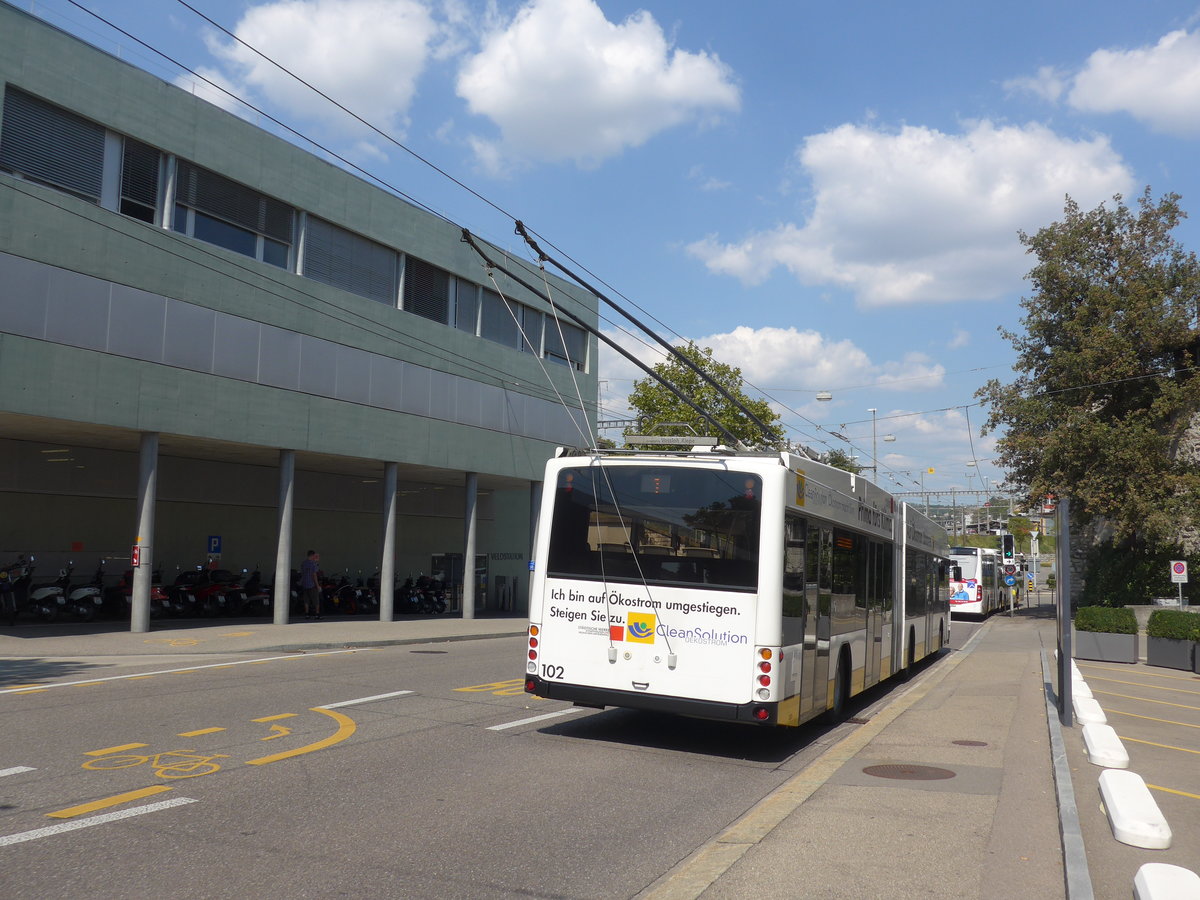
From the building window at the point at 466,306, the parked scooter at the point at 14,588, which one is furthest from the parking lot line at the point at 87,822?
the building window at the point at 466,306

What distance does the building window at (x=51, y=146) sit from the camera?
18703 millimetres

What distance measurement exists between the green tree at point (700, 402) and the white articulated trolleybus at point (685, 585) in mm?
32995

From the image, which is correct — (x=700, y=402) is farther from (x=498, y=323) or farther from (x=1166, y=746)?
(x=1166, y=746)

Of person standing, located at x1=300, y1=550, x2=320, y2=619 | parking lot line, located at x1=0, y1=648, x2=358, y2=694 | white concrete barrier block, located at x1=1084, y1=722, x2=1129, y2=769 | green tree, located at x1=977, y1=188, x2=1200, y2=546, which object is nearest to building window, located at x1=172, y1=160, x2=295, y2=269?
person standing, located at x1=300, y1=550, x2=320, y2=619

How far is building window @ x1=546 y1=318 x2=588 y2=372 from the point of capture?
36.1 metres

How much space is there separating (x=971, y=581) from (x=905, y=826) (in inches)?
1597

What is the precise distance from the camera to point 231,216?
2334 cm

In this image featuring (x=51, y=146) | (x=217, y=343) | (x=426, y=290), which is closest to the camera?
(x=51, y=146)

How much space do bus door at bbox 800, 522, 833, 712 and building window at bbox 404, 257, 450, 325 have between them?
66.0ft

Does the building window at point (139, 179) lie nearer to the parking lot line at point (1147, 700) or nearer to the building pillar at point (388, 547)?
the building pillar at point (388, 547)

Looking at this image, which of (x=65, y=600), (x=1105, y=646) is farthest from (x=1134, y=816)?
(x=65, y=600)

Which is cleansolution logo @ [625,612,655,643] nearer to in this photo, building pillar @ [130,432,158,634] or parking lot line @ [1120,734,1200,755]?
parking lot line @ [1120,734,1200,755]

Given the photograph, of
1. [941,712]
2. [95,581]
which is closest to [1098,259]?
[941,712]

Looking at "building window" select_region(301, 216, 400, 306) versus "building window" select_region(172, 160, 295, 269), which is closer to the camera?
"building window" select_region(172, 160, 295, 269)
